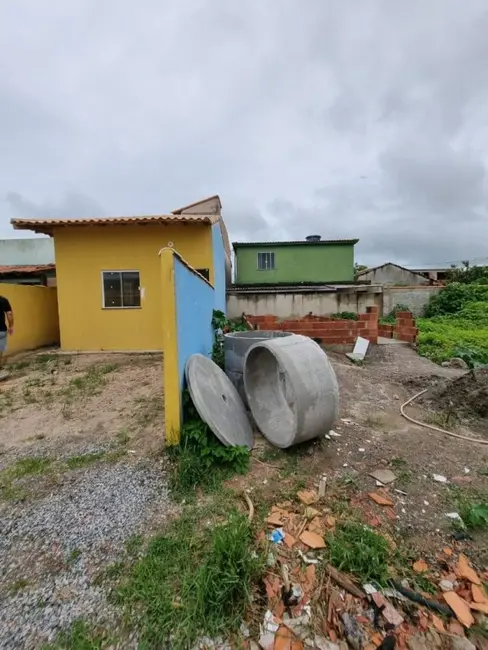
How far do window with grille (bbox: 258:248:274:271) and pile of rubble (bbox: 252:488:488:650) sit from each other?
1919 centimetres

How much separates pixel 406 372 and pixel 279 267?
1505 centimetres

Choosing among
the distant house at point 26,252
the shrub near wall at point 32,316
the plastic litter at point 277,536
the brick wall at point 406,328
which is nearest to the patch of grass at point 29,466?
the plastic litter at point 277,536

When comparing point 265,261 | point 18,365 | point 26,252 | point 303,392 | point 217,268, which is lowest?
point 18,365

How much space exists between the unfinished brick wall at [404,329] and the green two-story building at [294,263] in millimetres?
11100

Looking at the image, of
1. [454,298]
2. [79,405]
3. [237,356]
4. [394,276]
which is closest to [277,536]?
[237,356]

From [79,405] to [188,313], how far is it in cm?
235

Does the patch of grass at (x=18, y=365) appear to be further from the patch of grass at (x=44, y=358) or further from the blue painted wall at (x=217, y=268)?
the blue painted wall at (x=217, y=268)

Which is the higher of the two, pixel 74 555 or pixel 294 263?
pixel 294 263

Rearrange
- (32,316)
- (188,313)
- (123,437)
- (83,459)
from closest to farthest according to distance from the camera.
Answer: (83,459), (123,437), (188,313), (32,316)

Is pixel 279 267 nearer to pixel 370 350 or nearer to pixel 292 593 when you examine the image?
pixel 370 350

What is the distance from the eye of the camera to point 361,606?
1.68m

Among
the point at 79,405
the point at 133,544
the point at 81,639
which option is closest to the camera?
the point at 81,639

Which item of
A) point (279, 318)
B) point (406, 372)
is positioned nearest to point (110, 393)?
point (406, 372)

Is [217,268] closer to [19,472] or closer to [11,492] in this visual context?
[19,472]
